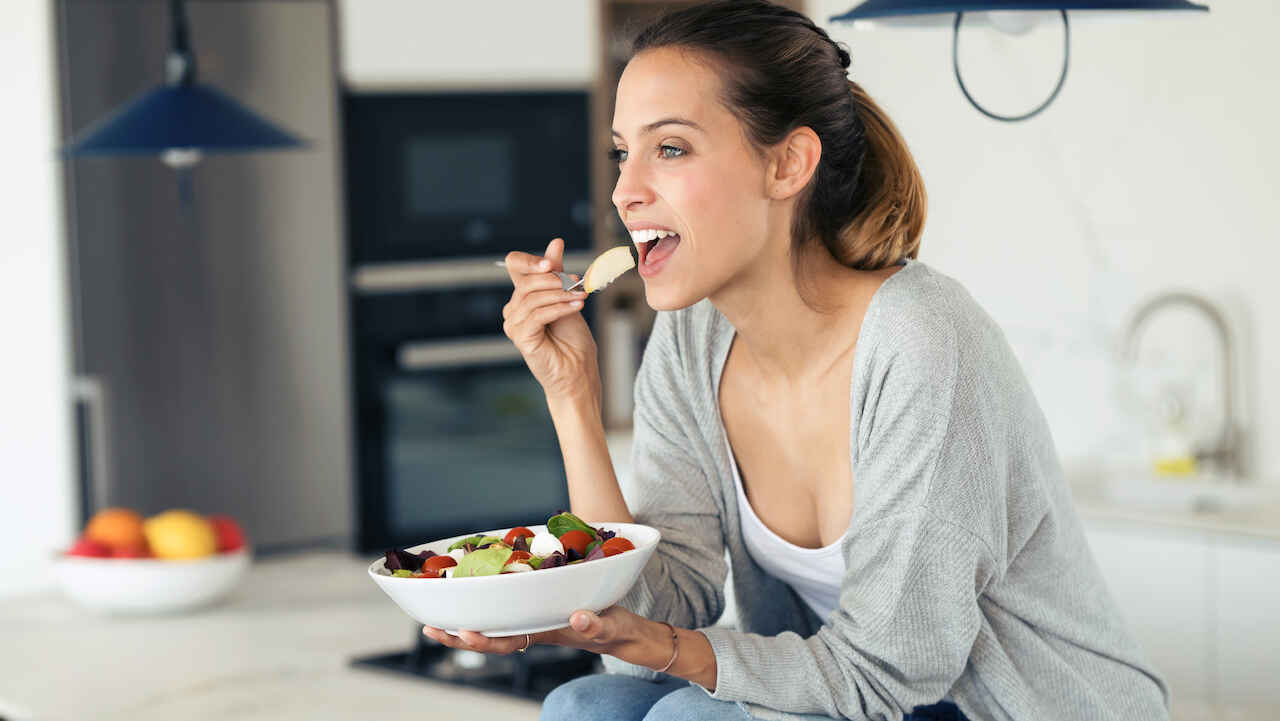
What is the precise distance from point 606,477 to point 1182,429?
67.6 inches

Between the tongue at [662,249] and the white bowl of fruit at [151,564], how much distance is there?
48.9 inches

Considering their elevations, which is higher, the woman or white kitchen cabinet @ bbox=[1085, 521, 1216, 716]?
the woman

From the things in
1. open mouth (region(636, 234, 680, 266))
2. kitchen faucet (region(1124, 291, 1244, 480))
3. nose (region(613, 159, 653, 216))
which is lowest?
kitchen faucet (region(1124, 291, 1244, 480))

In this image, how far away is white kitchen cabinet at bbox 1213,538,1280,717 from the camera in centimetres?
242

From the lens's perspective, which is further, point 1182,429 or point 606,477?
point 1182,429

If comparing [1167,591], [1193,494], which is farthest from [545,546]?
[1193,494]

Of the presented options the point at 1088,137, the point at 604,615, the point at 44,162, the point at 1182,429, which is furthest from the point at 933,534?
the point at 44,162

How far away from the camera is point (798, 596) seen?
166cm

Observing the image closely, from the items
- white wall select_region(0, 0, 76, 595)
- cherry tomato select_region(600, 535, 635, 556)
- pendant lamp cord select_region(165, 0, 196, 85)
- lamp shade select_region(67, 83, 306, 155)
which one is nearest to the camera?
cherry tomato select_region(600, 535, 635, 556)

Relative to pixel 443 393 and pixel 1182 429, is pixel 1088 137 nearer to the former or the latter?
pixel 1182 429

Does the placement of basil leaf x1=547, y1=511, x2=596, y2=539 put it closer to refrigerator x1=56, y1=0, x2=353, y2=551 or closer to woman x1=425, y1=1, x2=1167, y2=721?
woman x1=425, y1=1, x2=1167, y2=721

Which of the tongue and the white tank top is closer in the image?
the tongue

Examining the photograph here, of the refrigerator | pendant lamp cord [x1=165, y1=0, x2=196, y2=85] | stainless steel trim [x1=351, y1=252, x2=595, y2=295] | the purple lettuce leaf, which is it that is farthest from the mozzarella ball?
stainless steel trim [x1=351, y1=252, x2=595, y2=295]

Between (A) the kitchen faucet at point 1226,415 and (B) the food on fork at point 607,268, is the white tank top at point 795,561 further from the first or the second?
(A) the kitchen faucet at point 1226,415
